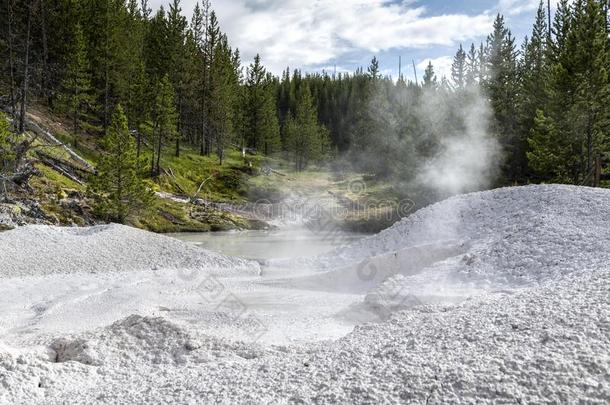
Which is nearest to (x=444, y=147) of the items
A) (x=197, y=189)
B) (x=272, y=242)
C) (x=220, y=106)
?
(x=272, y=242)

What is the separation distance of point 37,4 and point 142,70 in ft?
33.0

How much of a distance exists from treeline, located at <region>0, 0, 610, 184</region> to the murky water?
1181 centimetres

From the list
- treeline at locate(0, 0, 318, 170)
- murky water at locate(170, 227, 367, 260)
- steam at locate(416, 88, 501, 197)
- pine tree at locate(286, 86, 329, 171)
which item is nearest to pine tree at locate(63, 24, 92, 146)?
treeline at locate(0, 0, 318, 170)

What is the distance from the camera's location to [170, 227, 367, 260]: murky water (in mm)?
20947

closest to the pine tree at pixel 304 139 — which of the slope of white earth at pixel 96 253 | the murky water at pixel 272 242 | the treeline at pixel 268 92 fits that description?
the treeline at pixel 268 92

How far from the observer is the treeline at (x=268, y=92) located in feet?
87.3

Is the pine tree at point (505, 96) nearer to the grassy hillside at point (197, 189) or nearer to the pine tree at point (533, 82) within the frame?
the pine tree at point (533, 82)

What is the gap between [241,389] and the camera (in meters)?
4.78

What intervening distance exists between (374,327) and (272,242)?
18558 millimetres

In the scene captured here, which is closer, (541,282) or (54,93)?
(541,282)

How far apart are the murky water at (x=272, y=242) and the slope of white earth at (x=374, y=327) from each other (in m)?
6.96

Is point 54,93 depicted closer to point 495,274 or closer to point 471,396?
point 495,274

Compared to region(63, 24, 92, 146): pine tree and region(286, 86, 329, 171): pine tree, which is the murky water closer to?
region(63, 24, 92, 146): pine tree

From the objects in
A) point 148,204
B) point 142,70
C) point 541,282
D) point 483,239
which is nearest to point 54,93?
point 142,70
